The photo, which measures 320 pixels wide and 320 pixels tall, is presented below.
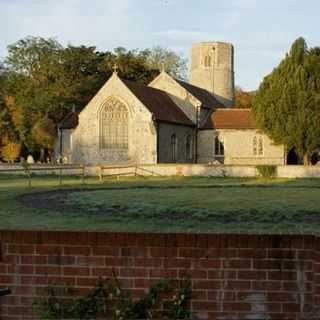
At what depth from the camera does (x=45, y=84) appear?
259ft

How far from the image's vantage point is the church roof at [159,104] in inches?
2501

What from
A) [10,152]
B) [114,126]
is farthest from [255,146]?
[10,152]

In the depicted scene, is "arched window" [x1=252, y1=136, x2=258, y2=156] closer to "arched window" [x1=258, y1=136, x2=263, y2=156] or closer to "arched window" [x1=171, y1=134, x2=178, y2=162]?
"arched window" [x1=258, y1=136, x2=263, y2=156]

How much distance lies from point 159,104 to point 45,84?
60.1 feet

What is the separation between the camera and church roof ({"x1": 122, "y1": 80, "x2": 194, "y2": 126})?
63531mm

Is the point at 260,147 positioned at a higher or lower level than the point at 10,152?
higher

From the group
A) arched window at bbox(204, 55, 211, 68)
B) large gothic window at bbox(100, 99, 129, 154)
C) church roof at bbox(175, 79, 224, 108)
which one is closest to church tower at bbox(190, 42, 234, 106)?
arched window at bbox(204, 55, 211, 68)

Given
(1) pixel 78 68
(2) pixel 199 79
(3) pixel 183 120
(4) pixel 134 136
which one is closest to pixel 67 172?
(4) pixel 134 136

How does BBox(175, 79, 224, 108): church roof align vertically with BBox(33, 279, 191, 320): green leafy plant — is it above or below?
above

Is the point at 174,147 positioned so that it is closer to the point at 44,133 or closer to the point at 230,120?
the point at 230,120

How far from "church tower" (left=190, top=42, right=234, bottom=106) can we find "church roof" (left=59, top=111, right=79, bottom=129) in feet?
66.1

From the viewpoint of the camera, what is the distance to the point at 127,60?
83.8 metres

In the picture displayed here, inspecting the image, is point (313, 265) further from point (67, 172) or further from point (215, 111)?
point (215, 111)

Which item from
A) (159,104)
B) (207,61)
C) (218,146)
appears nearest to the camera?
(159,104)
